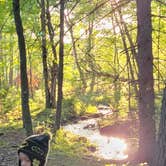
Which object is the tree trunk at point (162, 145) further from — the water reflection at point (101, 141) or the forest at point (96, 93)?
the water reflection at point (101, 141)

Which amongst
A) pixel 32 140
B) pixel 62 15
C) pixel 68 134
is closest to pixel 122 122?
pixel 68 134

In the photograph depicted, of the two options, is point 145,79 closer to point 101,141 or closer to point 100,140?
point 101,141

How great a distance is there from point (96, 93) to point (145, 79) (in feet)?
25.4

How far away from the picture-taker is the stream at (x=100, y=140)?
13548mm

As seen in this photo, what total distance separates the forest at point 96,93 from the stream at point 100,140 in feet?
0.11

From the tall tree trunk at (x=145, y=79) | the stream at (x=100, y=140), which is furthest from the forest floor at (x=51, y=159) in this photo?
the tall tree trunk at (x=145, y=79)

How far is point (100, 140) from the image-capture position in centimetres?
1638

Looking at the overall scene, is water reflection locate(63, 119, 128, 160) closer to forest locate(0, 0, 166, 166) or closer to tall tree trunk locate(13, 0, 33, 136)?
forest locate(0, 0, 166, 166)

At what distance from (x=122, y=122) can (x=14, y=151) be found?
739 cm

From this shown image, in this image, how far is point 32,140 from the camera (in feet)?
14.3

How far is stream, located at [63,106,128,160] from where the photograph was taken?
13.5 m

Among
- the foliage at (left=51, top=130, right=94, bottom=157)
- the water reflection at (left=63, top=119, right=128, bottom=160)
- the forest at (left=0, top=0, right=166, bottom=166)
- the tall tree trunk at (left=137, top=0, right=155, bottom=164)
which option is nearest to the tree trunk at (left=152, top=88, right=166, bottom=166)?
the forest at (left=0, top=0, right=166, bottom=166)

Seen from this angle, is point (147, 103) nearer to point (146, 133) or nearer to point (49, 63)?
point (146, 133)

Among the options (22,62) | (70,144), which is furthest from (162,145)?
(70,144)
